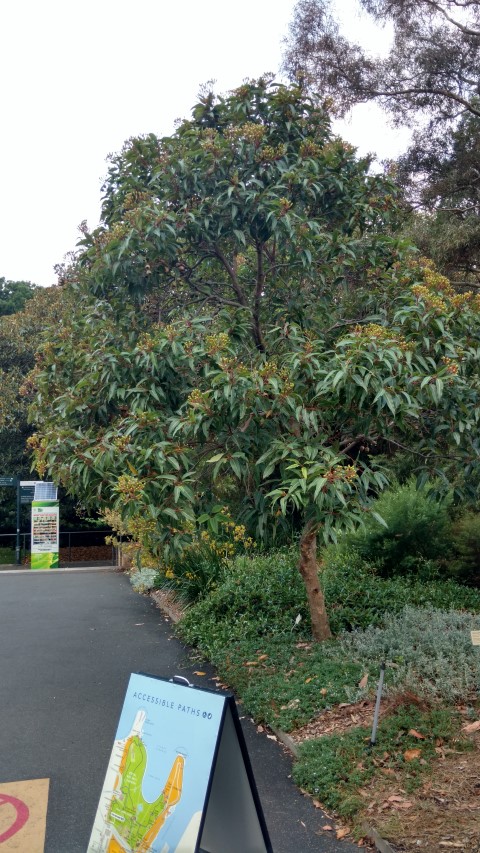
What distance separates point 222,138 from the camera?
752cm

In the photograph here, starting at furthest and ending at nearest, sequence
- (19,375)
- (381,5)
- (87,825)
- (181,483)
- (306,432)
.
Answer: (19,375), (381,5), (306,432), (181,483), (87,825)

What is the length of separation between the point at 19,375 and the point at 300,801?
61.6ft

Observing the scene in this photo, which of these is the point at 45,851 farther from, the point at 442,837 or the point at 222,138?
the point at 222,138

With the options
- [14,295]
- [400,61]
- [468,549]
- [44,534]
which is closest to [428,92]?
[400,61]

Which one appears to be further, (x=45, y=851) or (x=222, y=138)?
(x=222, y=138)

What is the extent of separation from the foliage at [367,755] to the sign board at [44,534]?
13936mm

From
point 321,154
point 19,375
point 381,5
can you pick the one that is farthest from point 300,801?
point 19,375

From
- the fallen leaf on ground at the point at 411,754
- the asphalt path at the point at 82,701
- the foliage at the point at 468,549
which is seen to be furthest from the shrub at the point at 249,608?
the fallen leaf on ground at the point at 411,754

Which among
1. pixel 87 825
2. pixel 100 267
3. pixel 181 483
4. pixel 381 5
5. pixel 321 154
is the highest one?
pixel 381 5

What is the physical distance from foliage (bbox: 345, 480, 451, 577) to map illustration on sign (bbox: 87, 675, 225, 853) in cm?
692

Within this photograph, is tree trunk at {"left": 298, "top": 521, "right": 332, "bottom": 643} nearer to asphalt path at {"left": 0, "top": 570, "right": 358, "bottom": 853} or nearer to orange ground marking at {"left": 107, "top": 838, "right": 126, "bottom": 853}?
asphalt path at {"left": 0, "top": 570, "right": 358, "bottom": 853}

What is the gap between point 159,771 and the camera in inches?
150

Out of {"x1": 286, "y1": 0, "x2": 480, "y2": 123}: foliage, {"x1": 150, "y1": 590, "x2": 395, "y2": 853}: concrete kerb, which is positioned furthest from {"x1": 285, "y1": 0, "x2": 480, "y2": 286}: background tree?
{"x1": 150, "y1": 590, "x2": 395, "y2": 853}: concrete kerb

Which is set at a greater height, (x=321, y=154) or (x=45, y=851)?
(x=321, y=154)
